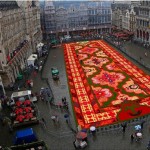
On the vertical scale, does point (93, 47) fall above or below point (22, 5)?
below

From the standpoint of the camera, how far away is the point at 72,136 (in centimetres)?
2952

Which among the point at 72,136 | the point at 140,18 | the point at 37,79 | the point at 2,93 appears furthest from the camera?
the point at 140,18

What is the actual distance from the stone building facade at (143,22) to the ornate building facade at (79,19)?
27.6 meters

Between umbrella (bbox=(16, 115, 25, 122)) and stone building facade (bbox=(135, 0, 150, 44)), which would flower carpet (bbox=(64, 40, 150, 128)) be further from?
stone building facade (bbox=(135, 0, 150, 44))

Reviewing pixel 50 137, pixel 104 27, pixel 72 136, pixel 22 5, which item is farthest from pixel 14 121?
pixel 104 27

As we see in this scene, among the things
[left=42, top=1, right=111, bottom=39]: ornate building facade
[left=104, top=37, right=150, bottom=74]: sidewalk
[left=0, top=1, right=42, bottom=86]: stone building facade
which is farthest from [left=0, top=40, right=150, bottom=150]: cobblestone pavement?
[left=42, top=1, right=111, bottom=39]: ornate building facade

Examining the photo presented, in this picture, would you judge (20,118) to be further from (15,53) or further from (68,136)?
(15,53)

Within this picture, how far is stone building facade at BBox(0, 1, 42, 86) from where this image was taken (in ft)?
154

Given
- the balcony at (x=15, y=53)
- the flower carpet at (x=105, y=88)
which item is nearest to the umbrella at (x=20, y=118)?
the flower carpet at (x=105, y=88)

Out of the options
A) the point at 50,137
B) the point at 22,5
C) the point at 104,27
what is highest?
the point at 22,5

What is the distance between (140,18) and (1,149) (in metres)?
63.9

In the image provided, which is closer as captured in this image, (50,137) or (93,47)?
(50,137)

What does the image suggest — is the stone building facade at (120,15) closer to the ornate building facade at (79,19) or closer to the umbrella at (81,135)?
the ornate building facade at (79,19)

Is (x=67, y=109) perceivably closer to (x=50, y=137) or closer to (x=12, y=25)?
(x=50, y=137)
